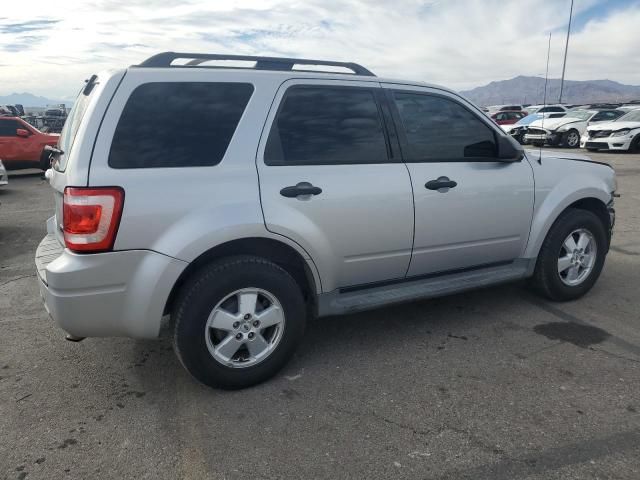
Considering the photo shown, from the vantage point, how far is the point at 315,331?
3.98 m

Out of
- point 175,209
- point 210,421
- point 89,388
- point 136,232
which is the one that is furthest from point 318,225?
point 89,388

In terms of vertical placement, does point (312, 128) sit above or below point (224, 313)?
above

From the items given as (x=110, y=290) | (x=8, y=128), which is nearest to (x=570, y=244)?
(x=110, y=290)

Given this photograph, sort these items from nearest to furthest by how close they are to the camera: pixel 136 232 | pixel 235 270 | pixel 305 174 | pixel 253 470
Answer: pixel 253 470 → pixel 136 232 → pixel 235 270 → pixel 305 174

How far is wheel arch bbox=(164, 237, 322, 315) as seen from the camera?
2975 mm

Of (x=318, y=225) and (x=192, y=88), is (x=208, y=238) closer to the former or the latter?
(x=318, y=225)

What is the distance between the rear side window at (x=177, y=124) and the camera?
9.09 ft

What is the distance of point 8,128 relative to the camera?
13.1 meters

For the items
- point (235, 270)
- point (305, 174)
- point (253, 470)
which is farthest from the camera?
point (305, 174)

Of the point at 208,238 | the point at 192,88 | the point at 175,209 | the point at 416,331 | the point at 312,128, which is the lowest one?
the point at 416,331

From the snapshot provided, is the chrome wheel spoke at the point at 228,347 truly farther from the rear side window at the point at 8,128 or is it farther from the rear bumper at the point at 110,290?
the rear side window at the point at 8,128

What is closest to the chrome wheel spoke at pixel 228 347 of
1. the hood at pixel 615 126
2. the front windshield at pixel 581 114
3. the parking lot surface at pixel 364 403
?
the parking lot surface at pixel 364 403

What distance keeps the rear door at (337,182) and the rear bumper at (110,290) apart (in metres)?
0.69

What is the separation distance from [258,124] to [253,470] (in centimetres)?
189
